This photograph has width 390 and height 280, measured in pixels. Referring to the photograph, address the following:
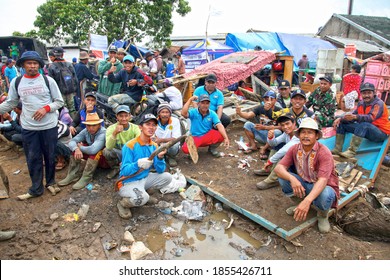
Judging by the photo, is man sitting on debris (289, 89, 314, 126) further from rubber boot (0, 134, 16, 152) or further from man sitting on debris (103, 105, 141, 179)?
rubber boot (0, 134, 16, 152)

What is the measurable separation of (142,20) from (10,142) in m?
13.6

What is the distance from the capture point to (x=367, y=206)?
3943 millimetres

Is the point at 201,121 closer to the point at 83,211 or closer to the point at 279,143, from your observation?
the point at 279,143

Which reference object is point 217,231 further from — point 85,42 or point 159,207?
point 85,42

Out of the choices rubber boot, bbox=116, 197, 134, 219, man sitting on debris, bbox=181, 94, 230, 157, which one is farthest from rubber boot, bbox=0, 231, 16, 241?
man sitting on debris, bbox=181, 94, 230, 157

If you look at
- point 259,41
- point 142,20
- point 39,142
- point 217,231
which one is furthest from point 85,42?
point 217,231

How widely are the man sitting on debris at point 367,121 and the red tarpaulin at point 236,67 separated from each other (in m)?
3.60

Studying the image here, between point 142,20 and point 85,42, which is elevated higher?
point 142,20

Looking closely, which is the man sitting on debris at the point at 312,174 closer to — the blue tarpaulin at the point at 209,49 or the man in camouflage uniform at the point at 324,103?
the man in camouflage uniform at the point at 324,103

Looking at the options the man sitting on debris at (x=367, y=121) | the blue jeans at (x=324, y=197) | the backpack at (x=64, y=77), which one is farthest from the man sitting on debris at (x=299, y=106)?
the backpack at (x=64, y=77)

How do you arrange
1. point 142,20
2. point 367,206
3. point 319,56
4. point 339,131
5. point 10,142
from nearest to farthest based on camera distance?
1. point 367,206
2. point 339,131
3. point 10,142
4. point 319,56
5. point 142,20

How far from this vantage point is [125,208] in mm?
3771

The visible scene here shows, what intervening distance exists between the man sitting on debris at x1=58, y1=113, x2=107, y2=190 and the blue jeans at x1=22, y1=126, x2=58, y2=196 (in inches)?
12.3

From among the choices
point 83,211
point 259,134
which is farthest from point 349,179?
point 83,211
